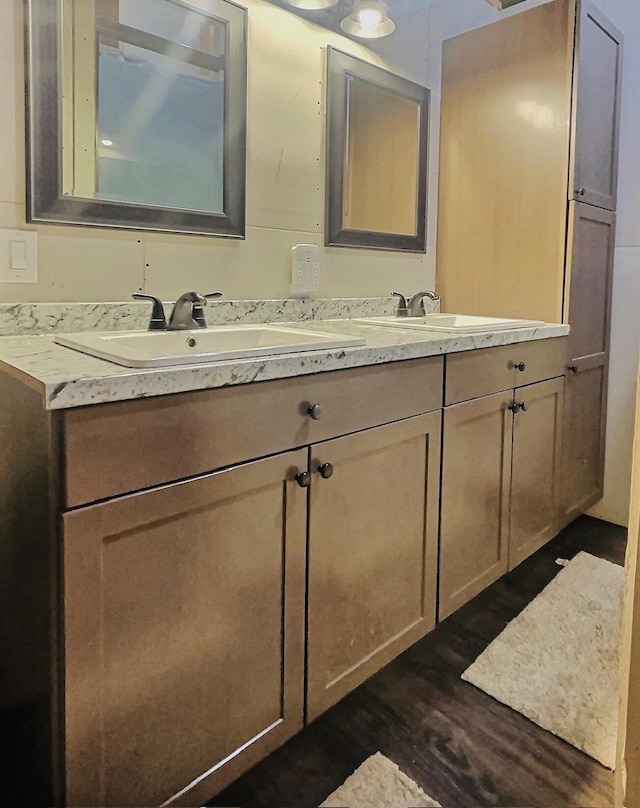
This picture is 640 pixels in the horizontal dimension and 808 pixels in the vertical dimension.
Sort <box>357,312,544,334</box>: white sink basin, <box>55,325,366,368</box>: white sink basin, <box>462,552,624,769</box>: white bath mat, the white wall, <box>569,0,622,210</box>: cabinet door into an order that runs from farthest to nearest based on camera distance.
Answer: <box>569,0,622,210</box>: cabinet door < <box>357,312,544,334</box>: white sink basin < <box>462,552,624,769</box>: white bath mat < the white wall < <box>55,325,366,368</box>: white sink basin

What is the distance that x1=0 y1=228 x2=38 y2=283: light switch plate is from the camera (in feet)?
4.05

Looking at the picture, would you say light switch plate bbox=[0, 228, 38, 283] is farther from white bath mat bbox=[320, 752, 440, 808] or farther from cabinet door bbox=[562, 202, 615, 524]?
cabinet door bbox=[562, 202, 615, 524]

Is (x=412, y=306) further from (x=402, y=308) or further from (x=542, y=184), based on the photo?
(x=542, y=184)

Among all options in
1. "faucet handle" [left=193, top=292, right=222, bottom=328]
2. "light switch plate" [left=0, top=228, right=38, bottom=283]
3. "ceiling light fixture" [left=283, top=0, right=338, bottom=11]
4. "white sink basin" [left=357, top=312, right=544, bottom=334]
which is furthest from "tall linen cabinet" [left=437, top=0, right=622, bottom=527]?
"light switch plate" [left=0, top=228, right=38, bottom=283]

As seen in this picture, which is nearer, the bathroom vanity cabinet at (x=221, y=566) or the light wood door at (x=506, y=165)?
the bathroom vanity cabinet at (x=221, y=566)

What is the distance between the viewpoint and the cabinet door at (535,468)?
190 cm

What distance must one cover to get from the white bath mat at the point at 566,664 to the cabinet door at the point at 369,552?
9.0 inches

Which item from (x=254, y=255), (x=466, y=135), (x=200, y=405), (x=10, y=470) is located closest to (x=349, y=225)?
(x=254, y=255)

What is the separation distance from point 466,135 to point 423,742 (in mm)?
2011

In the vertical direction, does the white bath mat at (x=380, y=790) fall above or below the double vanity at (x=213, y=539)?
below

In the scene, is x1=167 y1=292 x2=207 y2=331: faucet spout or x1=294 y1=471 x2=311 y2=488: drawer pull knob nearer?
x1=294 y1=471 x2=311 y2=488: drawer pull knob

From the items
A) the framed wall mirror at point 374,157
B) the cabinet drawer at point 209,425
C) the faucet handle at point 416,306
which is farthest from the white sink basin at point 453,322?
the cabinet drawer at point 209,425

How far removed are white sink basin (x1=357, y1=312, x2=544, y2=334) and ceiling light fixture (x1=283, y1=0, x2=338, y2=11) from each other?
91cm

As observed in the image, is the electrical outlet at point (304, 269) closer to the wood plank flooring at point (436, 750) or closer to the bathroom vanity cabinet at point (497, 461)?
the bathroom vanity cabinet at point (497, 461)
